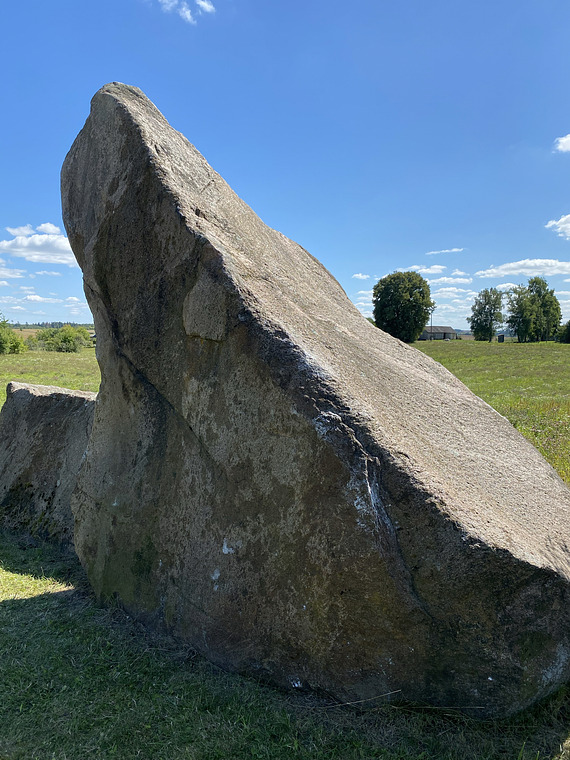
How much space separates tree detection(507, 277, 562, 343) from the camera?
72562 mm

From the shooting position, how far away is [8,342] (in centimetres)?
4781

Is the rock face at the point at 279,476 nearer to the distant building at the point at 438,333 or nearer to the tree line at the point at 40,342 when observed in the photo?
the tree line at the point at 40,342

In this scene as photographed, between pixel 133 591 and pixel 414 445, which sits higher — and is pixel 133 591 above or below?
below

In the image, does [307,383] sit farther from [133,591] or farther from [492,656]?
[133,591]

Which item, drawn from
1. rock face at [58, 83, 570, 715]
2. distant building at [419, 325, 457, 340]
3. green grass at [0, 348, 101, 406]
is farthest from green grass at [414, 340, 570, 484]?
distant building at [419, 325, 457, 340]

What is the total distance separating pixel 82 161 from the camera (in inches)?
212

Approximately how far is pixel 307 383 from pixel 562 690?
2461 mm

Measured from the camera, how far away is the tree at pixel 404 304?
54875mm

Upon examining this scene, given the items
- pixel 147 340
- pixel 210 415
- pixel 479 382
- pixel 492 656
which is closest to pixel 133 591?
pixel 210 415

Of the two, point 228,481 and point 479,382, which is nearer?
point 228,481

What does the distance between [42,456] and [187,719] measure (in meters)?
4.40

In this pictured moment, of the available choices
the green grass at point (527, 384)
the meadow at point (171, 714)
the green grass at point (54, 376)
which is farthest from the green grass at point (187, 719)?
the green grass at point (54, 376)

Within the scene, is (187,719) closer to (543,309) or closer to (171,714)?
(171,714)

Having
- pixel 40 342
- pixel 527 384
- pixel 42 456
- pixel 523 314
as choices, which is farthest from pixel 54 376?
pixel 523 314
